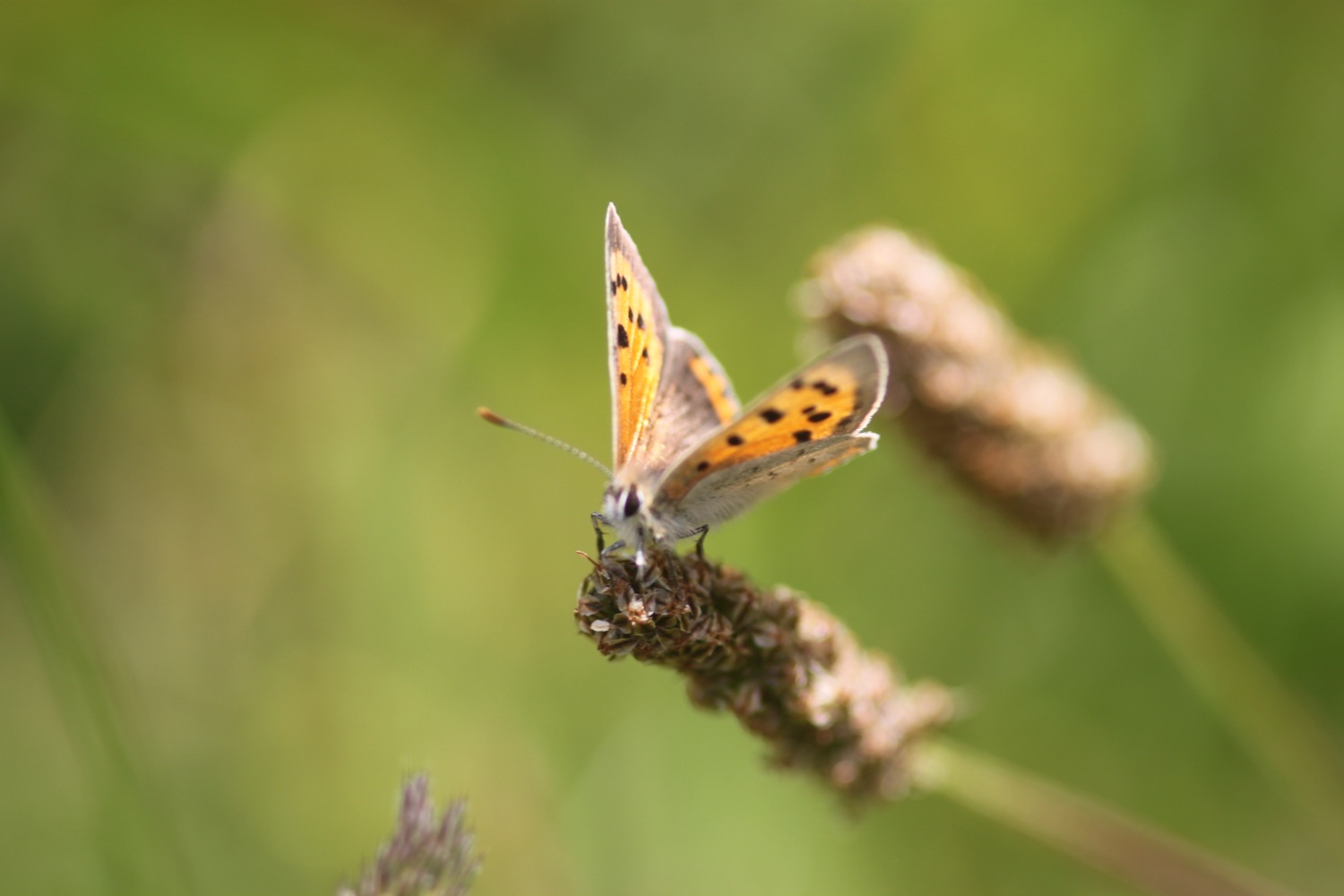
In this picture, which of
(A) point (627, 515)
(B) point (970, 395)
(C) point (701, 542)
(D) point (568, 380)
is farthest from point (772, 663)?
(D) point (568, 380)

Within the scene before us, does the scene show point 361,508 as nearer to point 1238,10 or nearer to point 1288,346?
point 1288,346

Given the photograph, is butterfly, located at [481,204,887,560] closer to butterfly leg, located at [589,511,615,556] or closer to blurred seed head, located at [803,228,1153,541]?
butterfly leg, located at [589,511,615,556]

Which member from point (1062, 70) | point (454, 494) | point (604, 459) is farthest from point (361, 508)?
point (1062, 70)

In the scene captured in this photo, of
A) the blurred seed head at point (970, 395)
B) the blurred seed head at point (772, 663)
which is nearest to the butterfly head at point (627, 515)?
the blurred seed head at point (772, 663)

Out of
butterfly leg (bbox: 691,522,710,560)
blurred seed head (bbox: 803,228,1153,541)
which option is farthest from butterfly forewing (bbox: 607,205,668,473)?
blurred seed head (bbox: 803,228,1153,541)

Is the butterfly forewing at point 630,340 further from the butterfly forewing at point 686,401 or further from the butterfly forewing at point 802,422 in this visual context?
the butterfly forewing at point 802,422

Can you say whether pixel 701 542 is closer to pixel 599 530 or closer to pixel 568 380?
pixel 599 530
